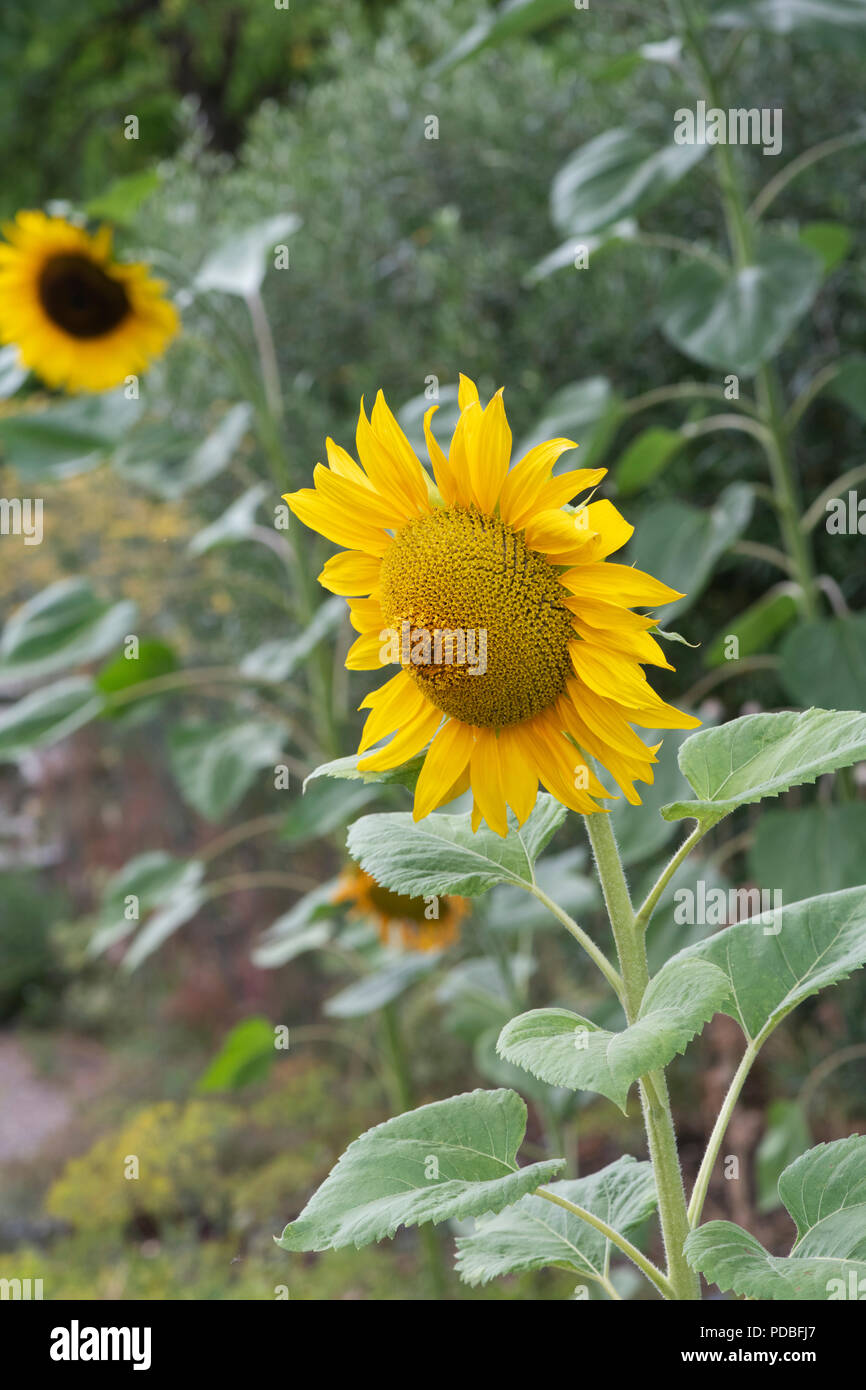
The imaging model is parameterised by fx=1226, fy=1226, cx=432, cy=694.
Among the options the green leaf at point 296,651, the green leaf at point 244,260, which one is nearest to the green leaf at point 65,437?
the green leaf at point 244,260

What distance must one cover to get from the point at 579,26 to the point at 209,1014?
93.2 inches

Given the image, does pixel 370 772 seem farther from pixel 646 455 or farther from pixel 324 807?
pixel 646 455

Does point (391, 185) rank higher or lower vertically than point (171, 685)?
higher

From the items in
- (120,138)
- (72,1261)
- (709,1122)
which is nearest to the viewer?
(709,1122)

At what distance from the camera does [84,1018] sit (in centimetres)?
327

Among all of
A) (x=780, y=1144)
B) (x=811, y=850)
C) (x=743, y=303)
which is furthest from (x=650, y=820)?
(x=780, y=1144)

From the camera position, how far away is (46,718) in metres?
1.48

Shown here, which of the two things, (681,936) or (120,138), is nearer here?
(681,936)

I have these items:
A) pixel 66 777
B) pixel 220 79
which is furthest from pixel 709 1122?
pixel 220 79

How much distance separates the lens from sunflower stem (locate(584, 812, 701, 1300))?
45cm

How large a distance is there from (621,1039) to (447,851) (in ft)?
0.44
